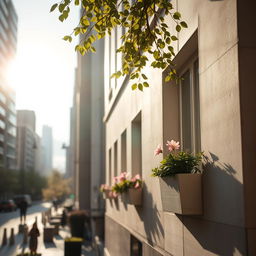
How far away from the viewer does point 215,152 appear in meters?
4.94

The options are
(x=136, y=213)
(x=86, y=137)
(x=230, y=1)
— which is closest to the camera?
(x=230, y=1)

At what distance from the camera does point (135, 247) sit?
34.3ft

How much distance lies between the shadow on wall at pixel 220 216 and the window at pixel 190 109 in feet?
3.57

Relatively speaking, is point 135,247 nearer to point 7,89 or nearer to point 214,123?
point 214,123

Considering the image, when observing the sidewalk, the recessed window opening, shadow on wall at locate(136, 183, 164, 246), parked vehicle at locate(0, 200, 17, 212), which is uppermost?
the recessed window opening

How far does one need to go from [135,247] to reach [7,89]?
381ft

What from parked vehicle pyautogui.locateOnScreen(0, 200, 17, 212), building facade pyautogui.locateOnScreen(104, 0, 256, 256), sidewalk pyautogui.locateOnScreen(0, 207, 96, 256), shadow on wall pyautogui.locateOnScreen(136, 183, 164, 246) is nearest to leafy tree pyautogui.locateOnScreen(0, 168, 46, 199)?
parked vehicle pyautogui.locateOnScreen(0, 200, 17, 212)

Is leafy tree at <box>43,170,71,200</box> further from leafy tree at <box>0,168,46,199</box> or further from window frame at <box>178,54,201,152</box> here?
window frame at <box>178,54,201,152</box>

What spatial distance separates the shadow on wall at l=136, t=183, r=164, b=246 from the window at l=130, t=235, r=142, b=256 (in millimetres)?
620

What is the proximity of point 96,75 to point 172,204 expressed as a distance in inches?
1761

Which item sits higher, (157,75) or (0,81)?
(0,81)

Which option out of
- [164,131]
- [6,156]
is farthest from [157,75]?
[6,156]

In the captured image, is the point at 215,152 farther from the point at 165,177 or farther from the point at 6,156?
the point at 6,156

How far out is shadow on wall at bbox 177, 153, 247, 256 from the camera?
13.8 feet
